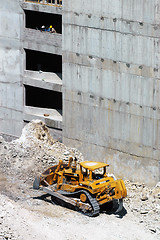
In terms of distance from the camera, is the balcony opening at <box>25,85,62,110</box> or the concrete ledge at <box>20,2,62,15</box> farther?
the balcony opening at <box>25,85,62,110</box>

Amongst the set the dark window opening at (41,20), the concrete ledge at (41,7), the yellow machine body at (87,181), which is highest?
the concrete ledge at (41,7)

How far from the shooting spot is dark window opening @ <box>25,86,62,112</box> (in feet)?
128

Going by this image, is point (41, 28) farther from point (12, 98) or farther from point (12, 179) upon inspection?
point (12, 179)

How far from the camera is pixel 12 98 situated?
1522 inches

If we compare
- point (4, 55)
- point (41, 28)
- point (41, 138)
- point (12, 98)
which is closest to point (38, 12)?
point (41, 28)

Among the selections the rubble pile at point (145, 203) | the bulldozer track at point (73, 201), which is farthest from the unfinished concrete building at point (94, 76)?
the bulldozer track at point (73, 201)

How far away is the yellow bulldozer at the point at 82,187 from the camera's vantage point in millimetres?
29125

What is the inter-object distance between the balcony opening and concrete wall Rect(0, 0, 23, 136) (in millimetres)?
935

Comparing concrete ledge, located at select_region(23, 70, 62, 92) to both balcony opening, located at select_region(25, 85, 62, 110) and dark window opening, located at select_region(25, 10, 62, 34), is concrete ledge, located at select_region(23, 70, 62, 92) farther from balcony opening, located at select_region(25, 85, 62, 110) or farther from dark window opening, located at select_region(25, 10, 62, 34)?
dark window opening, located at select_region(25, 10, 62, 34)

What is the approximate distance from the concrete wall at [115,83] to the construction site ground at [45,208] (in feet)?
4.90

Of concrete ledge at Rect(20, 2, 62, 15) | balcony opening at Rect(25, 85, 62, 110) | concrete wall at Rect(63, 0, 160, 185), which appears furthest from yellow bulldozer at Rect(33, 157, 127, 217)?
concrete ledge at Rect(20, 2, 62, 15)

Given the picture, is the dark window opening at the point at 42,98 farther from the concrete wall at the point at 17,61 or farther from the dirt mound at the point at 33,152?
the dirt mound at the point at 33,152

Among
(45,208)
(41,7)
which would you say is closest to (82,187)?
(45,208)

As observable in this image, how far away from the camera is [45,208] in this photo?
30.2 metres
